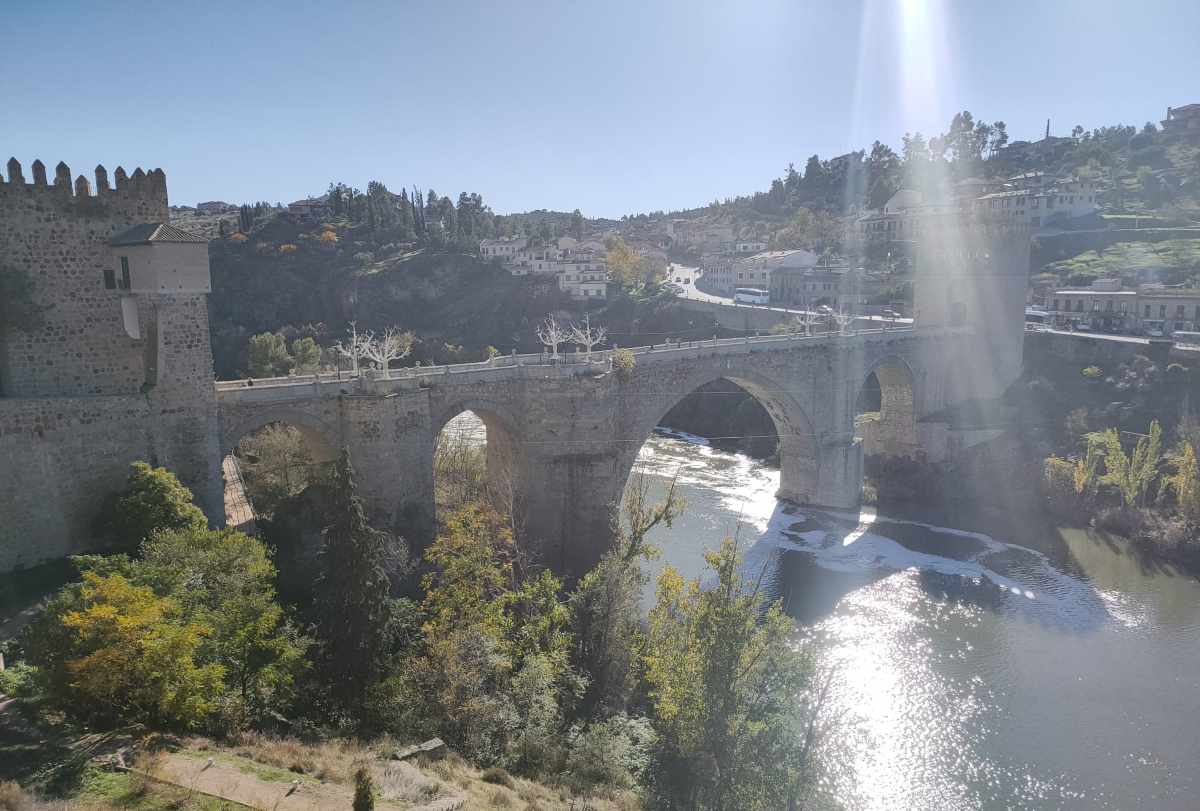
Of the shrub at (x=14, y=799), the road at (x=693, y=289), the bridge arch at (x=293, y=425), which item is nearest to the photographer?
the shrub at (x=14, y=799)

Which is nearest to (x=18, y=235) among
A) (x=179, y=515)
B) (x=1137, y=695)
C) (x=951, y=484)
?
(x=179, y=515)

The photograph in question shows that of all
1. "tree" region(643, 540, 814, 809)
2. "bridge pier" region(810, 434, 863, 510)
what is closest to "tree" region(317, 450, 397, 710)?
"tree" region(643, 540, 814, 809)

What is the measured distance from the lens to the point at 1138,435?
1548 inches

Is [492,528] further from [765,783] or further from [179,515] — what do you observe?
[765,783]

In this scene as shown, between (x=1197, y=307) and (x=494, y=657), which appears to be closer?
(x=494, y=657)

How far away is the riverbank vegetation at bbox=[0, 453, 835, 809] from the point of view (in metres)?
12.6

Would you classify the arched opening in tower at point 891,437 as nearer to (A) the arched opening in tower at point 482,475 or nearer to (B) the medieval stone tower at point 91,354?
(A) the arched opening in tower at point 482,475

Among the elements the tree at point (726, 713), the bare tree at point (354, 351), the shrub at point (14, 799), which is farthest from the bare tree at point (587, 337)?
the shrub at point (14, 799)

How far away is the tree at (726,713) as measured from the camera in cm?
1675

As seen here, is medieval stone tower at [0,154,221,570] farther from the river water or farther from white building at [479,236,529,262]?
white building at [479,236,529,262]

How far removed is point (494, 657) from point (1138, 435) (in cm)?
3675

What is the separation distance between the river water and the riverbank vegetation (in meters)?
3.12

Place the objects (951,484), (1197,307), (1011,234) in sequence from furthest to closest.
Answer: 1. (1197,307)
2. (1011,234)
3. (951,484)

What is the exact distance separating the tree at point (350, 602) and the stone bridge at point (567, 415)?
6148 mm
